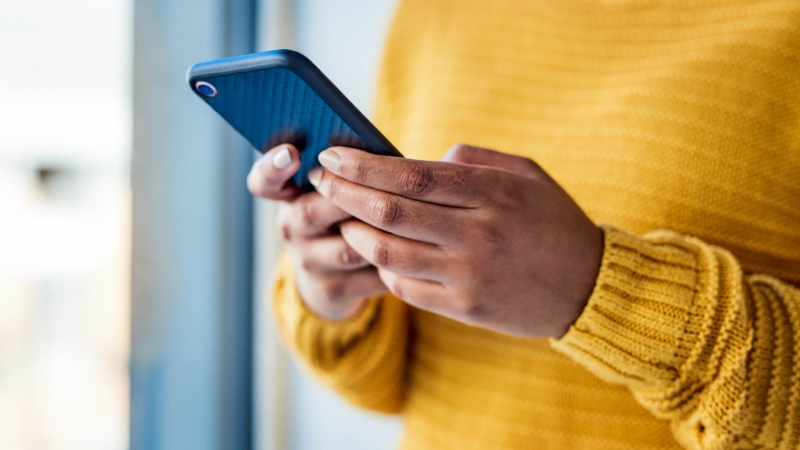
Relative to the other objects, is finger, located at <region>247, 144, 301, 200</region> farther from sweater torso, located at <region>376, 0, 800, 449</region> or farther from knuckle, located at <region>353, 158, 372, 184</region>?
sweater torso, located at <region>376, 0, 800, 449</region>

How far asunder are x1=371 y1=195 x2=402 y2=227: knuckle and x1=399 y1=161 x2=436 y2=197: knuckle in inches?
0.6

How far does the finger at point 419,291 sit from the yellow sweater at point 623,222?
0.34ft

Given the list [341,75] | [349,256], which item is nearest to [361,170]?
[349,256]

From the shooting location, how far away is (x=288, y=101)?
1.35 feet

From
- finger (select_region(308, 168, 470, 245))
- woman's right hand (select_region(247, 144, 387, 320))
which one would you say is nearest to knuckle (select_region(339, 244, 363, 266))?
woman's right hand (select_region(247, 144, 387, 320))

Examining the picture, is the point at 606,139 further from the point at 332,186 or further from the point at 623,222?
the point at 332,186

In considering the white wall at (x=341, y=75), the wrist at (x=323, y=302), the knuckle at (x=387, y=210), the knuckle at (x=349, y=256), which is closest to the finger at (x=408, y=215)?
the knuckle at (x=387, y=210)

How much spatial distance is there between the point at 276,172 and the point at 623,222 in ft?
1.06

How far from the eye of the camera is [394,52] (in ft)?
2.64

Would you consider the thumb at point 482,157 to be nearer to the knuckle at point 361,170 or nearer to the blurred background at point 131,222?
the knuckle at point 361,170

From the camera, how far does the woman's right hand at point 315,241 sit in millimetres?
475

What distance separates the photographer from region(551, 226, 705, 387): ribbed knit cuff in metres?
0.41

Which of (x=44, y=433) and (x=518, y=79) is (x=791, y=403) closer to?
(x=518, y=79)

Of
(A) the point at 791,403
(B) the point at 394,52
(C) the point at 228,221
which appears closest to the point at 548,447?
(A) the point at 791,403
